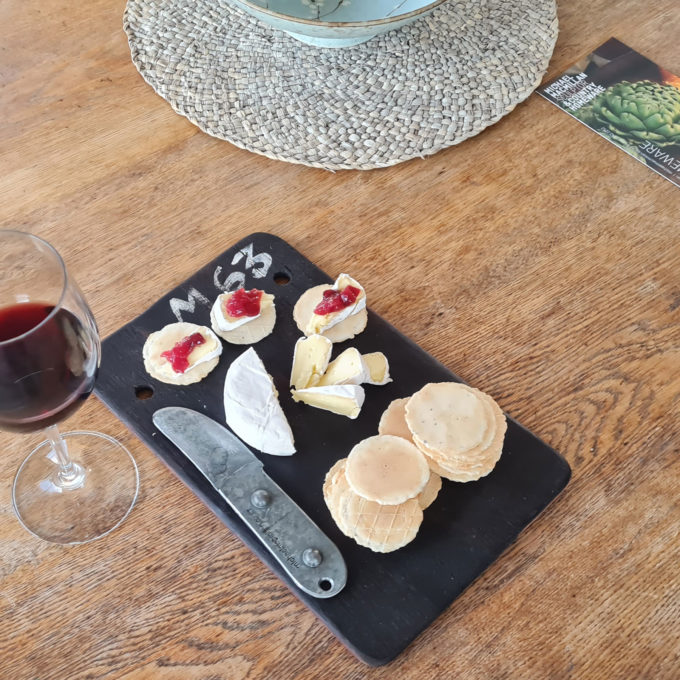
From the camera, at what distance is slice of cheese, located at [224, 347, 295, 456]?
2.80 feet

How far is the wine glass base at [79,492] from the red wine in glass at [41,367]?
157 mm

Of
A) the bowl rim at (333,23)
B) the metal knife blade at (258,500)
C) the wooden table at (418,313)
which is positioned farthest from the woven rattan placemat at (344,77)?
the metal knife blade at (258,500)

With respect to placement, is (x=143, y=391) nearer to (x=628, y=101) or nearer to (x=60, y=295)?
(x=60, y=295)

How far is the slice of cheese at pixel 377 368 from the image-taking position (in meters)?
0.91

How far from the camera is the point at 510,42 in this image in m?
1.25

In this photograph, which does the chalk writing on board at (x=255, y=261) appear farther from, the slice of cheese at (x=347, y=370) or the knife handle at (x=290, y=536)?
the knife handle at (x=290, y=536)

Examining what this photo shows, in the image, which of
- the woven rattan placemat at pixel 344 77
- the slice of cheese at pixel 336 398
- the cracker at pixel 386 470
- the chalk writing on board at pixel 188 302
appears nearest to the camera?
the cracker at pixel 386 470

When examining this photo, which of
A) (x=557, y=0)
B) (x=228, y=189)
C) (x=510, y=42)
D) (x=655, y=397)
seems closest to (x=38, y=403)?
(x=228, y=189)

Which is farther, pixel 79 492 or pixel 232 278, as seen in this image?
pixel 232 278

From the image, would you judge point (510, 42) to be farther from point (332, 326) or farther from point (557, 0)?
point (332, 326)

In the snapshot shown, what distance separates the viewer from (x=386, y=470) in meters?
0.78

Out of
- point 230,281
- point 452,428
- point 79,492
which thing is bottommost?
point 79,492

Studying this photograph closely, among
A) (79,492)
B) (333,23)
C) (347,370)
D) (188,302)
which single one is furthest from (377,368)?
(333,23)

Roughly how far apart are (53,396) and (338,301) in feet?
1.19
